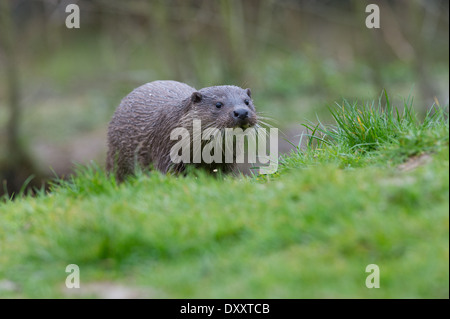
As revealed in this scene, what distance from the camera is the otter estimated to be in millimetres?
6340

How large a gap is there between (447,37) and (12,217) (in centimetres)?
1567

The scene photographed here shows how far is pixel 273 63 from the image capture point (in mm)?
17766

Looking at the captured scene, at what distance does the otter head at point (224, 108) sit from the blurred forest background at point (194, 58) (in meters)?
5.73

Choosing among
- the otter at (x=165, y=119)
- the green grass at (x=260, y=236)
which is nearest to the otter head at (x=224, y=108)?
the otter at (x=165, y=119)

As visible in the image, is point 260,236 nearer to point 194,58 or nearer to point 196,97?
point 196,97

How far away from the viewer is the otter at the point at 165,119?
250 inches

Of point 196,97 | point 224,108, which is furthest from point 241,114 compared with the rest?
point 196,97

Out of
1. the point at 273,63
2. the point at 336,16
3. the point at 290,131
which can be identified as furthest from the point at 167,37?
the point at 336,16

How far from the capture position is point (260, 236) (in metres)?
3.79

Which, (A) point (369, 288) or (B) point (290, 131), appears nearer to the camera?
(A) point (369, 288)

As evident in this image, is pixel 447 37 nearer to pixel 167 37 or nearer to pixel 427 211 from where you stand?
pixel 167 37

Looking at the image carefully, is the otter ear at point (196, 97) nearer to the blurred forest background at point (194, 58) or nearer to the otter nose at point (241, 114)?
the otter nose at point (241, 114)

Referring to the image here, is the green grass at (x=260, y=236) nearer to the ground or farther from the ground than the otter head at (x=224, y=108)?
nearer to the ground

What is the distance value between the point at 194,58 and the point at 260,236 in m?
13.6
